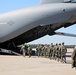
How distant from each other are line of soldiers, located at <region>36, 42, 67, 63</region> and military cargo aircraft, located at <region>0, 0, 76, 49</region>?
6.50ft

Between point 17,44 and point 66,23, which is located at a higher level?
point 66,23

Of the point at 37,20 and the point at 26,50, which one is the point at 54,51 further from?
the point at 26,50

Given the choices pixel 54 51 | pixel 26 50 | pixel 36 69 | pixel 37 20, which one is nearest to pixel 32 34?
pixel 26 50

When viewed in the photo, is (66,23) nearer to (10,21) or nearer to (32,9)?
(32,9)

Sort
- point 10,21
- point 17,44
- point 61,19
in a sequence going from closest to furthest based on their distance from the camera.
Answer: point 61,19 < point 10,21 < point 17,44

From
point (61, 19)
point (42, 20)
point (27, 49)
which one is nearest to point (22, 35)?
point (27, 49)

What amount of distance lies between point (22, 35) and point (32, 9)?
9.87 feet

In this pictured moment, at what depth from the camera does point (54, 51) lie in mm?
21328

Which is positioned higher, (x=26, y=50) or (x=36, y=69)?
(x=26, y=50)

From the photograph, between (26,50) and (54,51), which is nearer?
(54,51)

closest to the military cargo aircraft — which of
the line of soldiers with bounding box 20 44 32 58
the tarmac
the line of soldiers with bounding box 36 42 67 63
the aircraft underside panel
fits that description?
the aircraft underside panel

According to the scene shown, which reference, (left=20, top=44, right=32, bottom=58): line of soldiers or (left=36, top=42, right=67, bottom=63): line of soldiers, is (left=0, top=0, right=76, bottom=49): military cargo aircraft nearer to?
(left=20, top=44, right=32, bottom=58): line of soldiers

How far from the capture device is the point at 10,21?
83.5ft

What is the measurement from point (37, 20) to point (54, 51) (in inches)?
173
